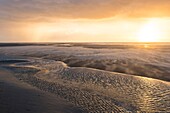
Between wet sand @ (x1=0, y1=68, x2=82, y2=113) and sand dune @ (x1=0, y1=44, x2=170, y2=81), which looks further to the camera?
sand dune @ (x1=0, y1=44, x2=170, y2=81)

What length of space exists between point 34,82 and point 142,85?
9363 mm

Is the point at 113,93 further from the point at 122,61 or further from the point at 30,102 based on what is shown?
the point at 122,61

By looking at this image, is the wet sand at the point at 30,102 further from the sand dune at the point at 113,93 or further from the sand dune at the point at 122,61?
the sand dune at the point at 122,61

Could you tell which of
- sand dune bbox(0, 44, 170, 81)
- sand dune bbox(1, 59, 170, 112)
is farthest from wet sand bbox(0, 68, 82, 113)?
sand dune bbox(0, 44, 170, 81)

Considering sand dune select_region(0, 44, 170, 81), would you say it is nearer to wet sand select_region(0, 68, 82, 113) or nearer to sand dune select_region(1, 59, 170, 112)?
sand dune select_region(1, 59, 170, 112)

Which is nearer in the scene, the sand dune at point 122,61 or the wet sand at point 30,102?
the wet sand at point 30,102

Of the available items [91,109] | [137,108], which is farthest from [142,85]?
[91,109]

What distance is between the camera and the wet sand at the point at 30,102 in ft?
35.3

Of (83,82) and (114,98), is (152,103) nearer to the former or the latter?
(114,98)

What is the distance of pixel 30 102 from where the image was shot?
477 inches

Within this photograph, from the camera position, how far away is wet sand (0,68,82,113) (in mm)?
10750

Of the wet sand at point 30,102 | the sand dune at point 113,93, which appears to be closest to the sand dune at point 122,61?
the sand dune at point 113,93

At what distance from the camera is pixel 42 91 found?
588 inches

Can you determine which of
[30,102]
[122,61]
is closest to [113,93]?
[30,102]
